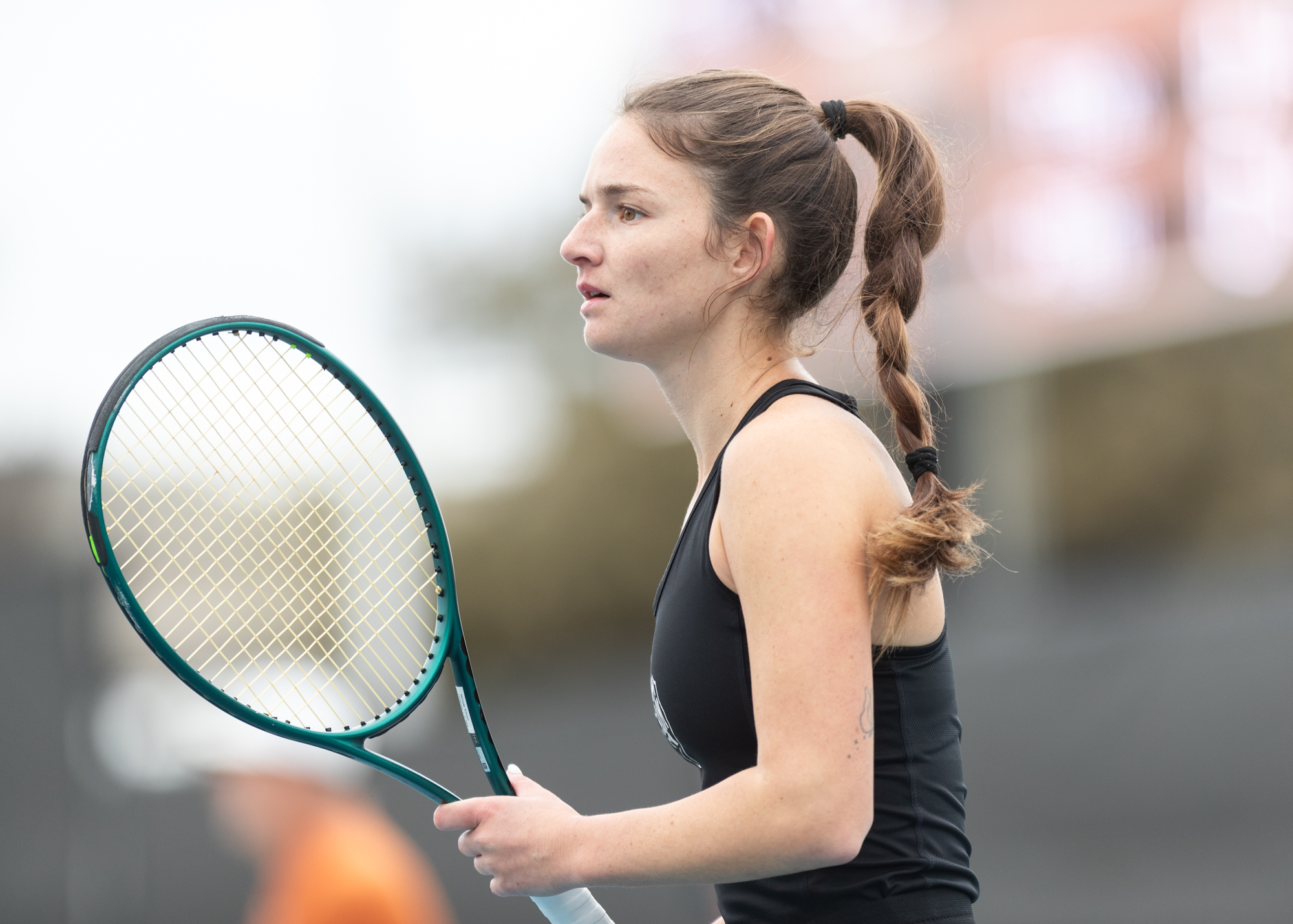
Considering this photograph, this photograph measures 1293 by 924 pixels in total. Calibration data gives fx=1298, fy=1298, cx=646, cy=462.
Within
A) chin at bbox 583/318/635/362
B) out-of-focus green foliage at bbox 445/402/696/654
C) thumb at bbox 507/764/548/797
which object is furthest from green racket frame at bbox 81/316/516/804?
out-of-focus green foliage at bbox 445/402/696/654

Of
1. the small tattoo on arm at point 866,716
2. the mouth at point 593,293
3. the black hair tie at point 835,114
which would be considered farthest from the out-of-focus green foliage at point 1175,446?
the small tattoo on arm at point 866,716

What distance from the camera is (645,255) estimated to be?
1.59m

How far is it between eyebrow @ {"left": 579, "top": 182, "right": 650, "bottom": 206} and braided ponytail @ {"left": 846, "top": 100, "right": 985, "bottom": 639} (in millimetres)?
309

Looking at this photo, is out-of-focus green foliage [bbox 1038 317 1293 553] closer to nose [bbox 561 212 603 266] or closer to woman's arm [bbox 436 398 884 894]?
nose [bbox 561 212 603 266]

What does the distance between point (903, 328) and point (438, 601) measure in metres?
0.76

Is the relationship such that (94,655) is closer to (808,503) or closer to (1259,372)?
(808,503)

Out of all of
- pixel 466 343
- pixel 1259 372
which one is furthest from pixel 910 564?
pixel 466 343

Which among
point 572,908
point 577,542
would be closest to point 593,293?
point 572,908

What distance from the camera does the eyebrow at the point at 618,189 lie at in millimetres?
1613

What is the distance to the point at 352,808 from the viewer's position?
308 cm

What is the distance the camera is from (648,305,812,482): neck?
1.61m

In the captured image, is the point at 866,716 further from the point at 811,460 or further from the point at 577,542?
the point at 577,542

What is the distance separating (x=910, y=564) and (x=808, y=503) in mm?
121

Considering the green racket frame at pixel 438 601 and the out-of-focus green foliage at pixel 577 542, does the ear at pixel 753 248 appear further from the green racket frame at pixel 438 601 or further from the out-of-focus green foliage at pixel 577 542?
the out-of-focus green foliage at pixel 577 542
